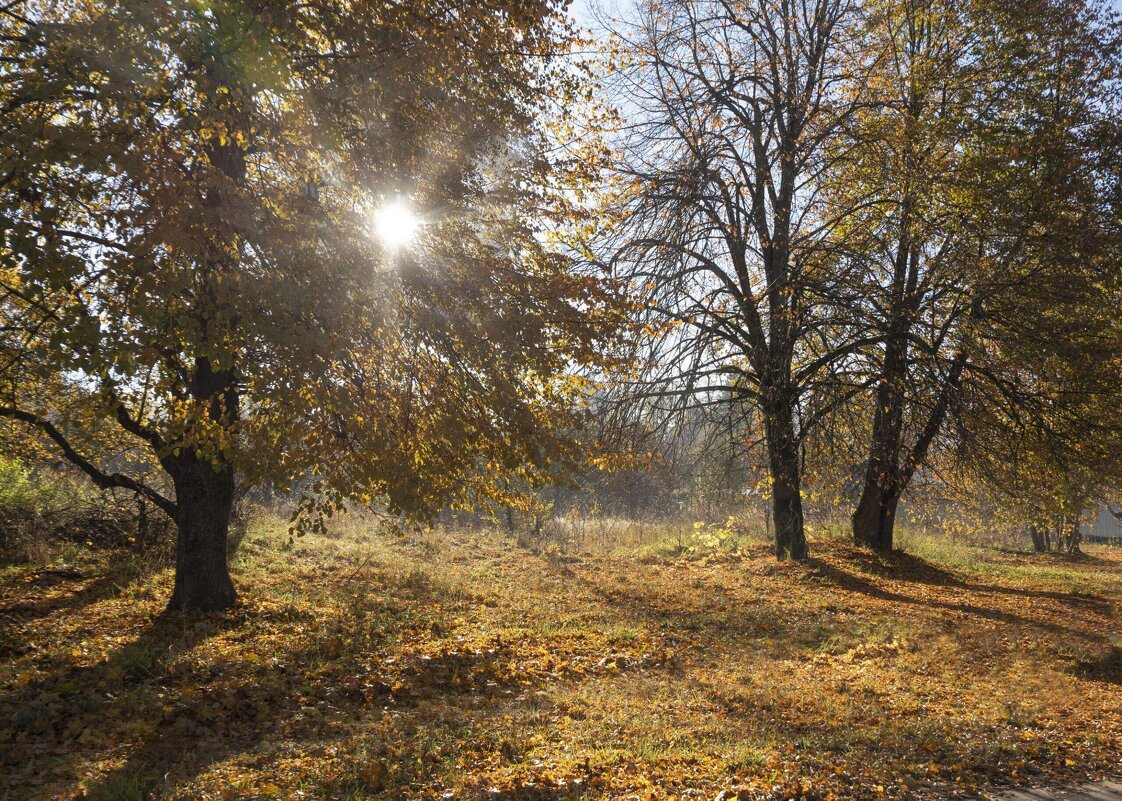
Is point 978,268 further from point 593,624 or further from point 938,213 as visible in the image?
point 593,624

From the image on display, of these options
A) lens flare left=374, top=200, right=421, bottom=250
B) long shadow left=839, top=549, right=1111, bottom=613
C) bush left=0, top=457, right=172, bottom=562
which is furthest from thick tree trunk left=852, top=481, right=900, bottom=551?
bush left=0, top=457, right=172, bottom=562

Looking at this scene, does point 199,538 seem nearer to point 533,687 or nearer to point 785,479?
point 533,687

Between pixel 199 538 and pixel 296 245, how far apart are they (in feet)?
15.0

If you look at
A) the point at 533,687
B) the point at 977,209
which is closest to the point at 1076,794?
the point at 533,687

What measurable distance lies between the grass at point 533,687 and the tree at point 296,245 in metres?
1.71

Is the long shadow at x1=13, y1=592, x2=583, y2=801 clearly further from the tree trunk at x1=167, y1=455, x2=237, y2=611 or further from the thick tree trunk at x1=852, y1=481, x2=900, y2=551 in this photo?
the thick tree trunk at x1=852, y1=481, x2=900, y2=551

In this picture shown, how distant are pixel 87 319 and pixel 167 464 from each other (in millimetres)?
4266

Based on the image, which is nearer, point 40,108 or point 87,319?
point 87,319

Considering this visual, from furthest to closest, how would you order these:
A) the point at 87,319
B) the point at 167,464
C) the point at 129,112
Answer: the point at 167,464, the point at 129,112, the point at 87,319

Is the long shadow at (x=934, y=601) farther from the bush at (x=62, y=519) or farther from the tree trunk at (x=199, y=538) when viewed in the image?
the bush at (x=62, y=519)

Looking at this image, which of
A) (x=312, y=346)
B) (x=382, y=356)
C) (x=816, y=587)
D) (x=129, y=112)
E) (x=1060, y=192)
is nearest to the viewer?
(x=129, y=112)

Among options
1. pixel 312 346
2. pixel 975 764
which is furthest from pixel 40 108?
pixel 975 764

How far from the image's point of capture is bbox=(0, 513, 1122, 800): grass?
5.11 meters

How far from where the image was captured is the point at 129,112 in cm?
538
